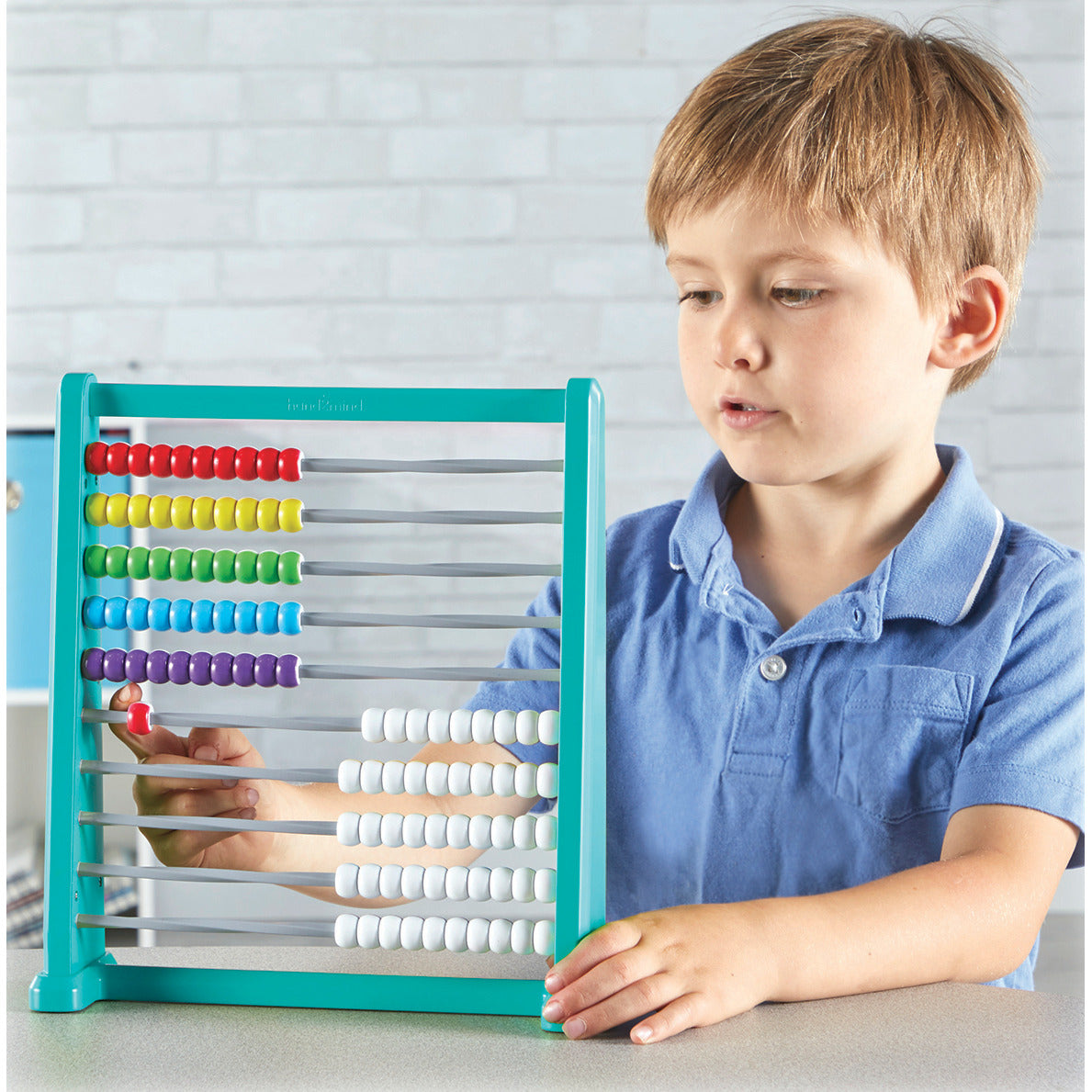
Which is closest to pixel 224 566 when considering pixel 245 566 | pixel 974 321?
pixel 245 566

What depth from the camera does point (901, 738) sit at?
0.84 m

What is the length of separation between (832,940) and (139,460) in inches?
18.3

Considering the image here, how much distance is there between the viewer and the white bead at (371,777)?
2.25 feet

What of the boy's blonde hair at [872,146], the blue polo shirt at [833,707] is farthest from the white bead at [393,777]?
the boy's blonde hair at [872,146]

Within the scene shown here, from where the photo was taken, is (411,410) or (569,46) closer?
(411,410)

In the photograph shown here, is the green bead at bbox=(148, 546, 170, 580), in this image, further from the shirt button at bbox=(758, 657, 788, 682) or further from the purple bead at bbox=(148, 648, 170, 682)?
the shirt button at bbox=(758, 657, 788, 682)

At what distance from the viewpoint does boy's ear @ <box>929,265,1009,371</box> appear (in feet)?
2.87

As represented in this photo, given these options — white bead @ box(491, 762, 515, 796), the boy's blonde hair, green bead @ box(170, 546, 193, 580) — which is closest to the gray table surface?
white bead @ box(491, 762, 515, 796)

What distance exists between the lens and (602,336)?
257 centimetres

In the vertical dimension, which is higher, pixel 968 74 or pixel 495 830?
pixel 968 74

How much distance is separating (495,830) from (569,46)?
2244 millimetres

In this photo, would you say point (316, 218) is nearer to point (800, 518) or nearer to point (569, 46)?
point (569, 46)

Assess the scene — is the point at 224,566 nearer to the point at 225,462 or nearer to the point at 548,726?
the point at 225,462

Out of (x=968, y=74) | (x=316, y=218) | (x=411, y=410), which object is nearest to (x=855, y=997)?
(x=411, y=410)
